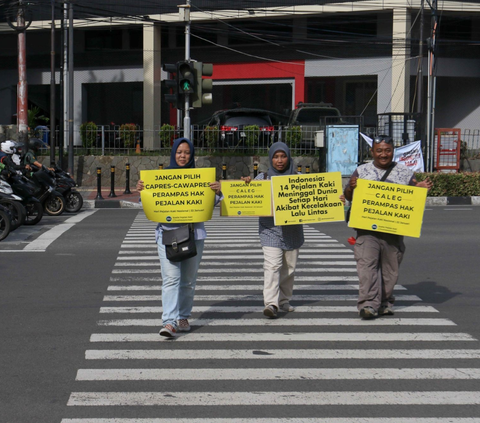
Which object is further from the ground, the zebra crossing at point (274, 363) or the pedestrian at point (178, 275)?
the pedestrian at point (178, 275)

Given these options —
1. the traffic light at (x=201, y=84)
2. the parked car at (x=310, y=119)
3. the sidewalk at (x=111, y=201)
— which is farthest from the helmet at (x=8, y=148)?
the parked car at (x=310, y=119)

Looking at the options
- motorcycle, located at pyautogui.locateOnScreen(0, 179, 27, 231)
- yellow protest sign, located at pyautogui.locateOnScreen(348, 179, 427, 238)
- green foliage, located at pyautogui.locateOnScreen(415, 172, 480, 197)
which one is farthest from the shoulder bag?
green foliage, located at pyautogui.locateOnScreen(415, 172, 480, 197)

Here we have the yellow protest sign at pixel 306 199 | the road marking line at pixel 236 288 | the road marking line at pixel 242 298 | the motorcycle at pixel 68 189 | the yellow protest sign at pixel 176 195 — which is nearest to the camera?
the yellow protest sign at pixel 176 195

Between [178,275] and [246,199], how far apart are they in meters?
1.18

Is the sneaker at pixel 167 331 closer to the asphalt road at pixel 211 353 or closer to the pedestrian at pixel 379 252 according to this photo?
the asphalt road at pixel 211 353

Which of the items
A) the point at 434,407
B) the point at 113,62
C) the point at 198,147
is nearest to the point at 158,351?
the point at 434,407

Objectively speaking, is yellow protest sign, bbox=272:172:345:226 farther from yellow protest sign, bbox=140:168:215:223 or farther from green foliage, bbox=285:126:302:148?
green foliage, bbox=285:126:302:148

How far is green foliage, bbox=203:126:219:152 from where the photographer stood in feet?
83.7

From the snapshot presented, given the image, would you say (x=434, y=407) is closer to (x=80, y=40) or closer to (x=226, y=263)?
(x=226, y=263)

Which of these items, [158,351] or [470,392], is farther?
[158,351]

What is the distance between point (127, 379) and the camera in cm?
553

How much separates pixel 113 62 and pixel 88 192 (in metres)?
15.4

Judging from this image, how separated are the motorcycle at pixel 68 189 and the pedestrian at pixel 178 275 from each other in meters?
11.1

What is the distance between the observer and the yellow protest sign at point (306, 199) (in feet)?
24.6
